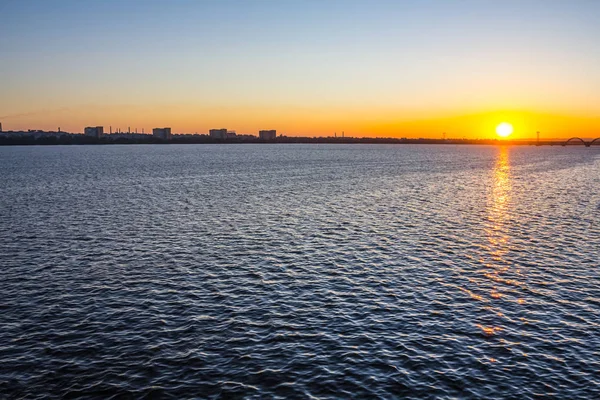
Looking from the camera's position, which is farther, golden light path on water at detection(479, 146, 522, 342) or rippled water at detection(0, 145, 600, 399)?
golden light path on water at detection(479, 146, 522, 342)

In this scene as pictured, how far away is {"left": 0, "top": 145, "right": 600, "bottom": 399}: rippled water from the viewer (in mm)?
24953

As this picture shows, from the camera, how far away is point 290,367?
26156mm

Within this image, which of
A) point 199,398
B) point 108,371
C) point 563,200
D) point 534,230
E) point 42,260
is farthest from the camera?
point 563,200

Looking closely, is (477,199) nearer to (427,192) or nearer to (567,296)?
(427,192)

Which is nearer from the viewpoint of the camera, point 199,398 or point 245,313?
point 199,398

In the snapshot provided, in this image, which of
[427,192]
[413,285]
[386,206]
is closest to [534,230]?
[386,206]

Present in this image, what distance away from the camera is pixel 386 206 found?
83375 mm

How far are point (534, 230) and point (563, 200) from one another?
113 feet

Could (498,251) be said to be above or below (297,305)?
above

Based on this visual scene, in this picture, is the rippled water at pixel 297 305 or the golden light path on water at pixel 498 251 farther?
the golden light path on water at pixel 498 251

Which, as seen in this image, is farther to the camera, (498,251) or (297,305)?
(498,251)

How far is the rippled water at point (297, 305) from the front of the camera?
81.9ft

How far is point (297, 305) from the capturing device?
34.9 m

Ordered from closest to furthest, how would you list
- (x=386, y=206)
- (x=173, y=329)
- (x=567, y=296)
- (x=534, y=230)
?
(x=173, y=329)
(x=567, y=296)
(x=534, y=230)
(x=386, y=206)
